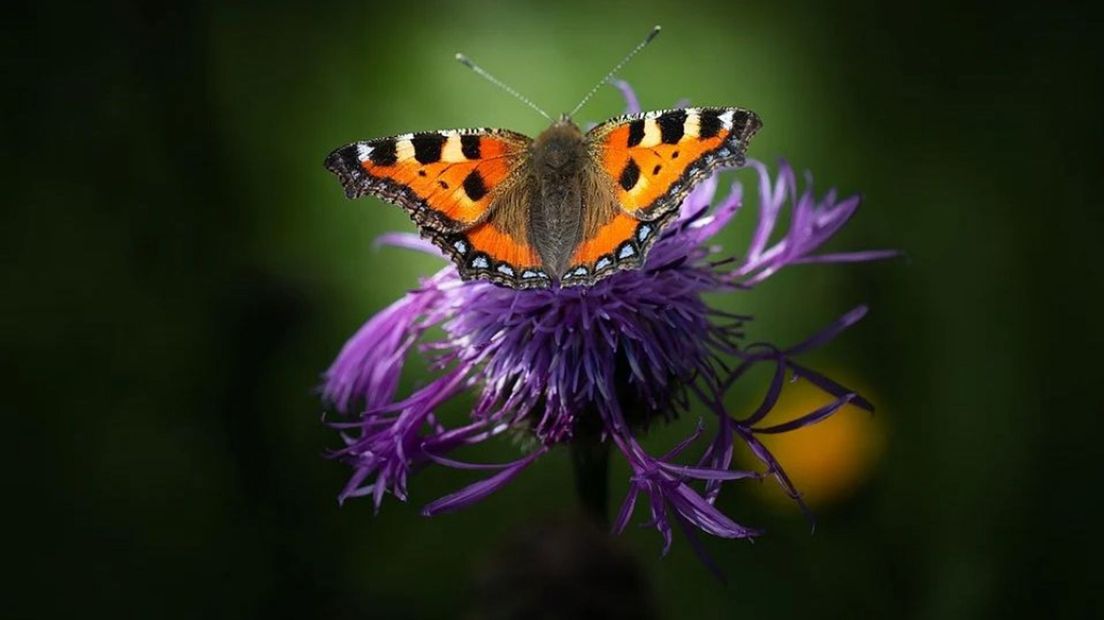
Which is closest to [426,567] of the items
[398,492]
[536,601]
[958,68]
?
[398,492]

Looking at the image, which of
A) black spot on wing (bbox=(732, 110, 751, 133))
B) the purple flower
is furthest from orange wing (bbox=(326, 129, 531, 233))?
black spot on wing (bbox=(732, 110, 751, 133))

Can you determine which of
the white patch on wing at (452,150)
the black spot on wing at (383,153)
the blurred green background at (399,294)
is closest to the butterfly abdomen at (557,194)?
the white patch on wing at (452,150)

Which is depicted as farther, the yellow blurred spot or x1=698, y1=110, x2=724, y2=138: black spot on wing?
the yellow blurred spot

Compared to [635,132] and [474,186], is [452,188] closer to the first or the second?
[474,186]

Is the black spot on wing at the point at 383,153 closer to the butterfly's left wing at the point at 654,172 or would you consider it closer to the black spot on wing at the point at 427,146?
the black spot on wing at the point at 427,146

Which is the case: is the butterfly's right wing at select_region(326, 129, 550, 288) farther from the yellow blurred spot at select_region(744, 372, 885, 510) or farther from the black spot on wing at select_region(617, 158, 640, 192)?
the yellow blurred spot at select_region(744, 372, 885, 510)

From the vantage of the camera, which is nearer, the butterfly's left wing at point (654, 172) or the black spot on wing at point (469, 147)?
the butterfly's left wing at point (654, 172)

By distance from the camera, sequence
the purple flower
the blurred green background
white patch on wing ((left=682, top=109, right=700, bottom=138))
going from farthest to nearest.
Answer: the blurred green background < white patch on wing ((left=682, top=109, right=700, bottom=138)) < the purple flower
